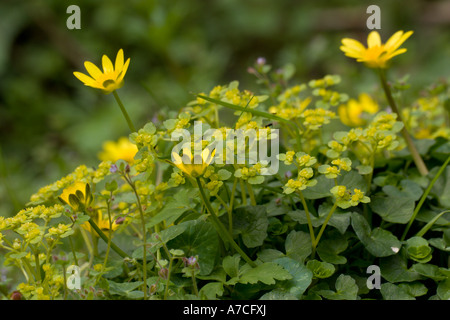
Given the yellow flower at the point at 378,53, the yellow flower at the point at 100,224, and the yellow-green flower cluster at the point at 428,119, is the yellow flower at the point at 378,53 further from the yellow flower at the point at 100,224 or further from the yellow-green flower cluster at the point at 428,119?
the yellow flower at the point at 100,224

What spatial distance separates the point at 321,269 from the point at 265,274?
9 centimetres

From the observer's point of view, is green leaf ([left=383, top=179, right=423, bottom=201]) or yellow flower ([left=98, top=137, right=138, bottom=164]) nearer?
green leaf ([left=383, top=179, right=423, bottom=201])

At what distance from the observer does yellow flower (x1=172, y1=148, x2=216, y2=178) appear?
26.2 inches

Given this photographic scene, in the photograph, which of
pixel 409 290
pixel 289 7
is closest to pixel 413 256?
pixel 409 290

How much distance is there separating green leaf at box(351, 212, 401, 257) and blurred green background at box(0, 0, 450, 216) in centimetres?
166

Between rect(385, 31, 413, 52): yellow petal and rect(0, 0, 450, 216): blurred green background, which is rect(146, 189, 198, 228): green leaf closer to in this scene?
rect(385, 31, 413, 52): yellow petal

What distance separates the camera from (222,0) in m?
3.15

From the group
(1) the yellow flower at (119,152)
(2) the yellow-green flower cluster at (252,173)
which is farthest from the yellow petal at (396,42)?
(1) the yellow flower at (119,152)

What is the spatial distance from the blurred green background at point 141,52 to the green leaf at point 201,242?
167 cm

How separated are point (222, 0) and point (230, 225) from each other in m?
2.60

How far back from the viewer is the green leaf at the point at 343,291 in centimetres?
71

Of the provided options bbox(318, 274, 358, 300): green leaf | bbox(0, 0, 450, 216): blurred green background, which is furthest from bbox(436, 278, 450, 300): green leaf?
bbox(0, 0, 450, 216): blurred green background
